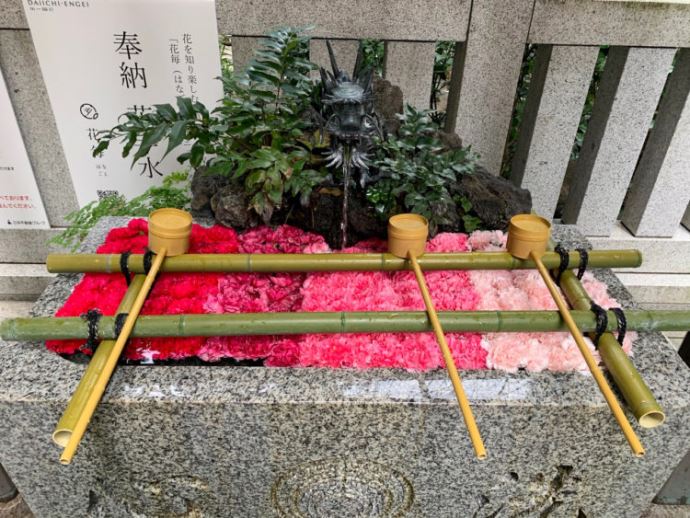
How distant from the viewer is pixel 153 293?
7.82 ft

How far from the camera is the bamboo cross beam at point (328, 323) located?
2027 millimetres

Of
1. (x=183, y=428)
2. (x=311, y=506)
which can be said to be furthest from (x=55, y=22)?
(x=311, y=506)

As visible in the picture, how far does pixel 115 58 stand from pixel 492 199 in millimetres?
2576

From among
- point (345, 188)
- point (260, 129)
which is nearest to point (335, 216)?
point (345, 188)

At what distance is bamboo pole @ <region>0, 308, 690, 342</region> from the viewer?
2.03 meters

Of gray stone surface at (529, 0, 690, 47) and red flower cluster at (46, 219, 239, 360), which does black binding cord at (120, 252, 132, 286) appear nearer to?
red flower cluster at (46, 219, 239, 360)

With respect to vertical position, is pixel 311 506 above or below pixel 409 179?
below

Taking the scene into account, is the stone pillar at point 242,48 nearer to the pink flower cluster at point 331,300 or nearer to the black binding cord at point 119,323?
the pink flower cluster at point 331,300

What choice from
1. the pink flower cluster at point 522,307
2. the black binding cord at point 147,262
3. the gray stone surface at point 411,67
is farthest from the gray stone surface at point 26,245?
the pink flower cluster at point 522,307

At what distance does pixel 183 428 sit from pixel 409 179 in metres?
1.59

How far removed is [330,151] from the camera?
260cm

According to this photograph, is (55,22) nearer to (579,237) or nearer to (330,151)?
(330,151)

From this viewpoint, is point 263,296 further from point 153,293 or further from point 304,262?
point 153,293

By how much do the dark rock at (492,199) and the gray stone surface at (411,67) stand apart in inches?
34.0
